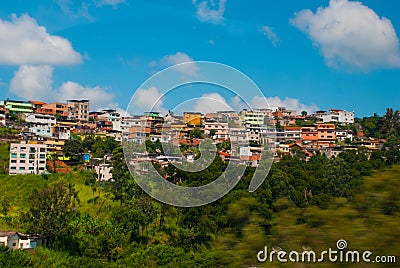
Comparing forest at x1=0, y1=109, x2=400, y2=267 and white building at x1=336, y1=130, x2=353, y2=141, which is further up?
white building at x1=336, y1=130, x2=353, y2=141

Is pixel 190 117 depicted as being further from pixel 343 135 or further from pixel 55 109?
pixel 55 109

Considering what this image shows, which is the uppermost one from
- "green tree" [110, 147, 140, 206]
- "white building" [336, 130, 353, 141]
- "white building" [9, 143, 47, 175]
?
"white building" [336, 130, 353, 141]

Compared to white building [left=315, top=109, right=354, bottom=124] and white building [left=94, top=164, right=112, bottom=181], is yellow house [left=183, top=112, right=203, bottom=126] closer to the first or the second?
white building [left=94, top=164, right=112, bottom=181]

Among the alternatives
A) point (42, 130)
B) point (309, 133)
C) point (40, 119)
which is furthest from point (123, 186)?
point (40, 119)

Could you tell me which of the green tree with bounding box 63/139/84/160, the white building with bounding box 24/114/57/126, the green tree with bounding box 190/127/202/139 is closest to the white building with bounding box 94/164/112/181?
the green tree with bounding box 63/139/84/160

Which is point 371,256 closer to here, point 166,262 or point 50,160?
point 166,262

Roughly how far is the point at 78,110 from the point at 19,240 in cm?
1757

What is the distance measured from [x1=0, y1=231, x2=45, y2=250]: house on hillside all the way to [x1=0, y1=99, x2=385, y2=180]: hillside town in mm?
3670

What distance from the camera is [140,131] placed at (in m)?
6.48

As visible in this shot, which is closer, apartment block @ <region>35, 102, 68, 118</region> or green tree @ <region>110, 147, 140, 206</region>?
green tree @ <region>110, 147, 140, 206</region>

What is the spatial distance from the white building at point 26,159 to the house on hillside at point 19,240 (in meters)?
5.53

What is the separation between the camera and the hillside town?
6371 mm

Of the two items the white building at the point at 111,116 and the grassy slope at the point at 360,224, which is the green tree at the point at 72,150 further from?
the grassy slope at the point at 360,224

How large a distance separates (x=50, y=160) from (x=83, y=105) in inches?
434
